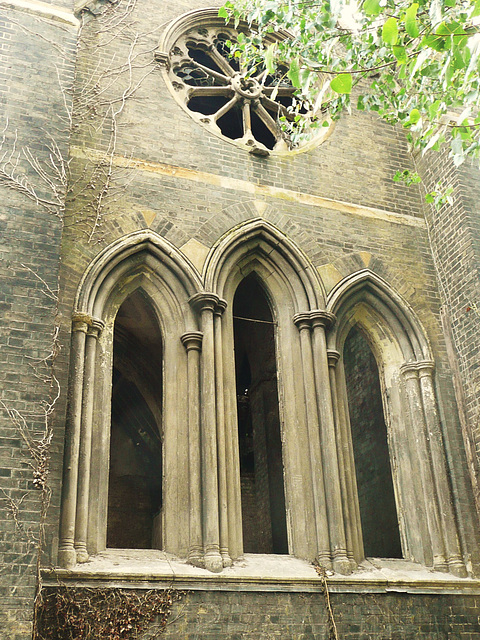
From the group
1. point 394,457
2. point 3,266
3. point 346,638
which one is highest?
point 3,266

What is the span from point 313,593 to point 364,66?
534 centimetres

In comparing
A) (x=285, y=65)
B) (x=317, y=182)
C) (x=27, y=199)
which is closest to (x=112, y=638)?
(x=27, y=199)

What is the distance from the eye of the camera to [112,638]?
641cm

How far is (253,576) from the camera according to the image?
718 centimetres

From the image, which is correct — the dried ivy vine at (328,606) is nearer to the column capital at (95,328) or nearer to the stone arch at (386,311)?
the stone arch at (386,311)

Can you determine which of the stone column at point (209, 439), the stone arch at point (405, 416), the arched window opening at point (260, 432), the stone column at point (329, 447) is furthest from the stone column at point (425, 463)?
the arched window opening at point (260, 432)

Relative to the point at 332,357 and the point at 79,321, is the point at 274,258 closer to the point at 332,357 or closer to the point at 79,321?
the point at 332,357

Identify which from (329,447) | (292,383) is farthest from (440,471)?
(292,383)

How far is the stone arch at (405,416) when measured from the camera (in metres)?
8.40

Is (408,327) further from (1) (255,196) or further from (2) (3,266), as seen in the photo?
(2) (3,266)

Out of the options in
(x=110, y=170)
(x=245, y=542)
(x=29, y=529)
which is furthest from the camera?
(x=245, y=542)

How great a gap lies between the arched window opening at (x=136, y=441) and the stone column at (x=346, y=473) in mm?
4725

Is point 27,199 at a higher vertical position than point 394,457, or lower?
higher

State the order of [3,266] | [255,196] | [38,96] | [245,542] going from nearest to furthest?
[3,266] < [38,96] < [255,196] < [245,542]
